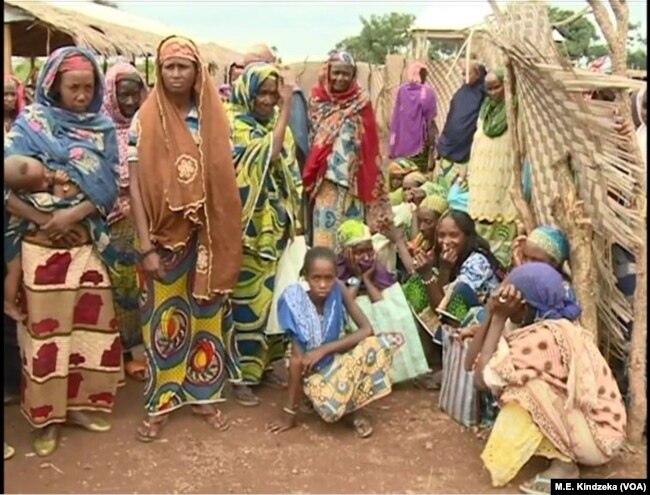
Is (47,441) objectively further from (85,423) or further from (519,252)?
(519,252)

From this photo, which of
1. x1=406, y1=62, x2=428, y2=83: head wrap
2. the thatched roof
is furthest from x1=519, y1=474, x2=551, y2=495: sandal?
the thatched roof

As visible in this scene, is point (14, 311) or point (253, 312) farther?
point (253, 312)

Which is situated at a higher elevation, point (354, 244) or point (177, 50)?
point (177, 50)

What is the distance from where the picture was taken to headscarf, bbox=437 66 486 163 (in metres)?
7.14

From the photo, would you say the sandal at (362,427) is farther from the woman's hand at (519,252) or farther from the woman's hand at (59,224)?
the woman's hand at (59,224)

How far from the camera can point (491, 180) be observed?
18.4 ft

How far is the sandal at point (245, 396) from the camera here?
4414 mm

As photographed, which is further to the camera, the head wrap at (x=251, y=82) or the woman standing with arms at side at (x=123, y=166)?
the woman standing with arms at side at (x=123, y=166)

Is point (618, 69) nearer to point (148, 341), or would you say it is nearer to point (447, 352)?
point (447, 352)

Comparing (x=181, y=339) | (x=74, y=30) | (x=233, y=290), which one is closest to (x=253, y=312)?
(x=233, y=290)

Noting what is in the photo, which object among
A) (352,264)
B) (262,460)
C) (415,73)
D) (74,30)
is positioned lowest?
(262,460)

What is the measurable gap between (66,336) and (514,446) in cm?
198

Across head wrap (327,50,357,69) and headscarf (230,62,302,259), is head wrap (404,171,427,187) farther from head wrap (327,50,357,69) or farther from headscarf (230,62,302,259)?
headscarf (230,62,302,259)

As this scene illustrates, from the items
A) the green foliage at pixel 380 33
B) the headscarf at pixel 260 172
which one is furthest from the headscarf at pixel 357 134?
the green foliage at pixel 380 33
